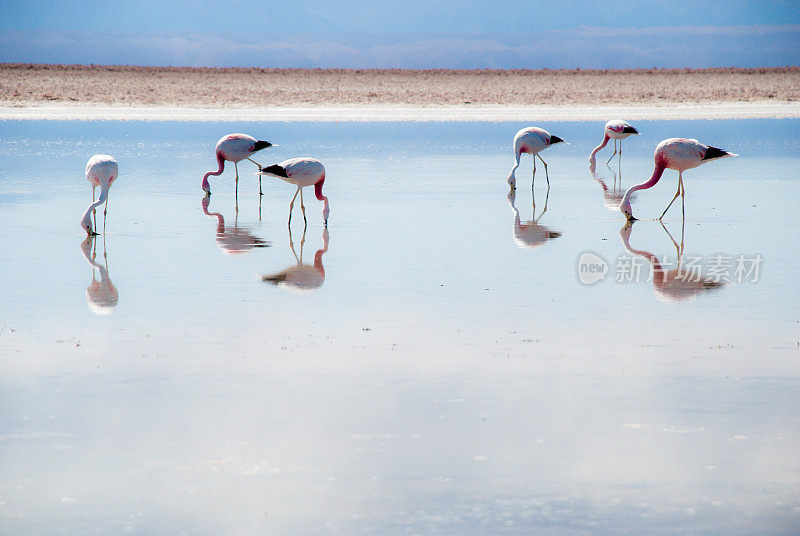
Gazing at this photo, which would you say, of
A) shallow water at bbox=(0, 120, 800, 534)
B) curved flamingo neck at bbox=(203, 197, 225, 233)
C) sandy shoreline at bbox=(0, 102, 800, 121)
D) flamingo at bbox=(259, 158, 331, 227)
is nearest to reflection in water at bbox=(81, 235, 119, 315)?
shallow water at bbox=(0, 120, 800, 534)

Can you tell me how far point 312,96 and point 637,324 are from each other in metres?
42.1

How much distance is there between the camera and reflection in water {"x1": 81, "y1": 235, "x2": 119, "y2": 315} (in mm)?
7430

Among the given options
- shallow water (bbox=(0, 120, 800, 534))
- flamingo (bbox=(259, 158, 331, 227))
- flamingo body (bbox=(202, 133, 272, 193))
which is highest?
flamingo body (bbox=(202, 133, 272, 193))

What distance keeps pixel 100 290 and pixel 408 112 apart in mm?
30046

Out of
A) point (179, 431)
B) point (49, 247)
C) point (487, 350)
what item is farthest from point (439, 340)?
point (49, 247)

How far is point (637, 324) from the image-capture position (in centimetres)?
686

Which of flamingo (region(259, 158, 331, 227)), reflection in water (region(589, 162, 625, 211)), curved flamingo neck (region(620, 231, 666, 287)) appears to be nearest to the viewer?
curved flamingo neck (region(620, 231, 666, 287))

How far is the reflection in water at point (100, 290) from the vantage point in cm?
743

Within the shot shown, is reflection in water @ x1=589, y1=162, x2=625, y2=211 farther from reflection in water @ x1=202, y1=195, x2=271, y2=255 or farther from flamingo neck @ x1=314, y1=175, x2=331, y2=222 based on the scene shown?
reflection in water @ x1=202, y1=195, x2=271, y2=255

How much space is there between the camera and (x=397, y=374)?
5.65 metres

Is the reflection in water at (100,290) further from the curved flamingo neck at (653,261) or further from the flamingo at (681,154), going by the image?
the flamingo at (681,154)

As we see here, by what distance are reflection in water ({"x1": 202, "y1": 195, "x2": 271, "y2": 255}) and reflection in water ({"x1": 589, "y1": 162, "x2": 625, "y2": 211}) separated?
484 centimetres

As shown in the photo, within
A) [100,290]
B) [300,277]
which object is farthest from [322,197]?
[100,290]

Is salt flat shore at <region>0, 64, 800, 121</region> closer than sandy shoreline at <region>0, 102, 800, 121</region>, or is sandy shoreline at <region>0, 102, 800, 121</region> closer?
sandy shoreline at <region>0, 102, 800, 121</region>
